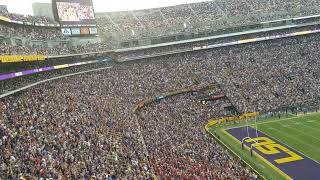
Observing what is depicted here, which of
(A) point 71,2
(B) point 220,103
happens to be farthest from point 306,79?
(A) point 71,2

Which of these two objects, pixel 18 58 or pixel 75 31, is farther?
pixel 75 31

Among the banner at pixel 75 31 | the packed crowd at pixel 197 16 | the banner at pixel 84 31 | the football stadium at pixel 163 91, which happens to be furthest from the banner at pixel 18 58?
the packed crowd at pixel 197 16

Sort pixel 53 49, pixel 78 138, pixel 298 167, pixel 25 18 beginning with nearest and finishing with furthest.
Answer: pixel 78 138
pixel 298 167
pixel 53 49
pixel 25 18

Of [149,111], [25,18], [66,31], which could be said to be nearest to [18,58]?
[25,18]

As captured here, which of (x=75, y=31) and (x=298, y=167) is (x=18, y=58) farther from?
(x=75, y=31)

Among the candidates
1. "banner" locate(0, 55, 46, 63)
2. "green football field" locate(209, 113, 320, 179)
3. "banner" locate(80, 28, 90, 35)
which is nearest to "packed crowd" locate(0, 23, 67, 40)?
"banner" locate(80, 28, 90, 35)

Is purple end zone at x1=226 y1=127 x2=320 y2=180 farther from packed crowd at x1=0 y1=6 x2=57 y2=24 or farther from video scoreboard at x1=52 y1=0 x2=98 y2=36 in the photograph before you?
video scoreboard at x1=52 y1=0 x2=98 y2=36

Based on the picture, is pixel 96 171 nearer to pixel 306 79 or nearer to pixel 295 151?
pixel 295 151
